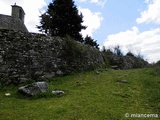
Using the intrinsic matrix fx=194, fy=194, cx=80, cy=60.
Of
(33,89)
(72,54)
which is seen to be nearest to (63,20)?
(72,54)

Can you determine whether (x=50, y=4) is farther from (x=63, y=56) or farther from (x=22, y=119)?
(x=22, y=119)

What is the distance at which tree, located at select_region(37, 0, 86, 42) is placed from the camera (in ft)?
59.1

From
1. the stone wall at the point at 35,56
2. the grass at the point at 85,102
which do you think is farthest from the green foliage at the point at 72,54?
the grass at the point at 85,102

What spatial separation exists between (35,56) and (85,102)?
4.63 meters

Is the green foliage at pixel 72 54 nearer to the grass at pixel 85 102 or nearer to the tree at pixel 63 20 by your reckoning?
the grass at pixel 85 102

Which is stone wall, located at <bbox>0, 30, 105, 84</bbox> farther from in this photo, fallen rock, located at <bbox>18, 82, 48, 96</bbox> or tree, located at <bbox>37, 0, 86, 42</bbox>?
tree, located at <bbox>37, 0, 86, 42</bbox>

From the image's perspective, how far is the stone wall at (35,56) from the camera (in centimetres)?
949

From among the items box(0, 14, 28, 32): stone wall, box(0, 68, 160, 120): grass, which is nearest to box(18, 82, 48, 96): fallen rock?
box(0, 68, 160, 120): grass

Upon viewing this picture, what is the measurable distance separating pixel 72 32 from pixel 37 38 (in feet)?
26.1

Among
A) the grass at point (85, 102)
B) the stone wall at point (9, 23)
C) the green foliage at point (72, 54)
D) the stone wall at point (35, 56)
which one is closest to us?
the grass at point (85, 102)

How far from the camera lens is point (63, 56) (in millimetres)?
11781

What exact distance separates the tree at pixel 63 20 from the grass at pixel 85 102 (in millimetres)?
8939

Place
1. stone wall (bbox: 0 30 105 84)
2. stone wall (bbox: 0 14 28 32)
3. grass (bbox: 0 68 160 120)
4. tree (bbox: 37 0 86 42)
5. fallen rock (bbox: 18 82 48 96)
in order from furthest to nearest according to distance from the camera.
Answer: stone wall (bbox: 0 14 28 32) < tree (bbox: 37 0 86 42) < stone wall (bbox: 0 30 105 84) < fallen rock (bbox: 18 82 48 96) < grass (bbox: 0 68 160 120)

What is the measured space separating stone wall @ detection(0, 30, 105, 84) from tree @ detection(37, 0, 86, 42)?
583 cm
